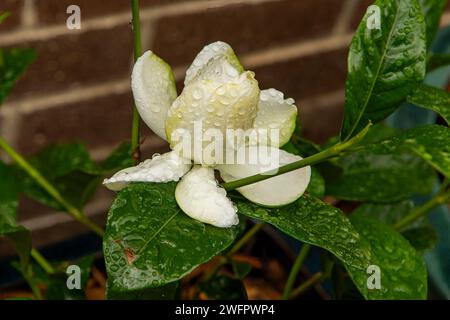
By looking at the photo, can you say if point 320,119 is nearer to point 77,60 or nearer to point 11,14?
point 77,60

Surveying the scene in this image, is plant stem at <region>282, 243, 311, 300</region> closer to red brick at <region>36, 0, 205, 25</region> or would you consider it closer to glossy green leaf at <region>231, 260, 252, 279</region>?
glossy green leaf at <region>231, 260, 252, 279</region>

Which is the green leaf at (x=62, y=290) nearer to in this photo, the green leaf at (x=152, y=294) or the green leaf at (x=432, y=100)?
the green leaf at (x=152, y=294)

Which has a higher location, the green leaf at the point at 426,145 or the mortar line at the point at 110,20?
the green leaf at the point at 426,145

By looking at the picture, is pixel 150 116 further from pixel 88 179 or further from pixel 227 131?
pixel 88 179

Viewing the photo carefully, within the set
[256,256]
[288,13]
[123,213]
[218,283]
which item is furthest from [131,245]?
[288,13]

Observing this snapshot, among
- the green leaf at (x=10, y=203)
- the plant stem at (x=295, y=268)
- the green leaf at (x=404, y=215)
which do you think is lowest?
the plant stem at (x=295, y=268)

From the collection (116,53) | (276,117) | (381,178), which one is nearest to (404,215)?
(381,178)

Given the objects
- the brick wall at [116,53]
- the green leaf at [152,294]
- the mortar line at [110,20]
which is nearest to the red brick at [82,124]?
the brick wall at [116,53]
